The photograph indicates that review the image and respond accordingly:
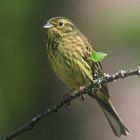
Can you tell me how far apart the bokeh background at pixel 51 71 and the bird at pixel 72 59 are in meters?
1.13

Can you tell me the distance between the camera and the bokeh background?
22.4ft

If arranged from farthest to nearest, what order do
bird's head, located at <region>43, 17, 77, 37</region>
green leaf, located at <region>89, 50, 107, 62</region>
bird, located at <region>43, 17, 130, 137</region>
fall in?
bird's head, located at <region>43, 17, 77, 37</region> → bird, located at <region>43, 17, 130, 137</region> → green leaf, located at <region>89, 50, 107, 62</region>

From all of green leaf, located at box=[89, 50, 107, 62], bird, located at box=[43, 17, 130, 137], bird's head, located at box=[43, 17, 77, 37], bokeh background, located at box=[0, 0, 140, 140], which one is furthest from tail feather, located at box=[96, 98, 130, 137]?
green leaf, located at box=[89, 50, 107, 62]

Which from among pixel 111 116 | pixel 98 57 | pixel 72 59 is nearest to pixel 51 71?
pixel 111 116

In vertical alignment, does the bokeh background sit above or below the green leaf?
below

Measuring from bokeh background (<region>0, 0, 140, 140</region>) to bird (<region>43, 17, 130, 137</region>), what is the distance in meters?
1.13

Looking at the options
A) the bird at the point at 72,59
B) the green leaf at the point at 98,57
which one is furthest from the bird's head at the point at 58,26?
the green leaf at the point at 98,57

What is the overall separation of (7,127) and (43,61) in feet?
2.37

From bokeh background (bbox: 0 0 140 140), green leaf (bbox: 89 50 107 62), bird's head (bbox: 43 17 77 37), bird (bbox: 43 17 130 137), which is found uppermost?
green leaf (bbox: 89 50 107 62)

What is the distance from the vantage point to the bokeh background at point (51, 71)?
6.83 metres

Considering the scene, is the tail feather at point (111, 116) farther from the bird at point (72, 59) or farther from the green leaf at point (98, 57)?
the green leaf at point (98, 57)

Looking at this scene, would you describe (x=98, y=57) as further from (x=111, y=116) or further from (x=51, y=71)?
(x=51, y=71)

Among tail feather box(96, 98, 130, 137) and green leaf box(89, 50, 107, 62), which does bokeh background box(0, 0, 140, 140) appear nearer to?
tail feather box(96, 98, 130, 137)

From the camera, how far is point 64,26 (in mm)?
5625
